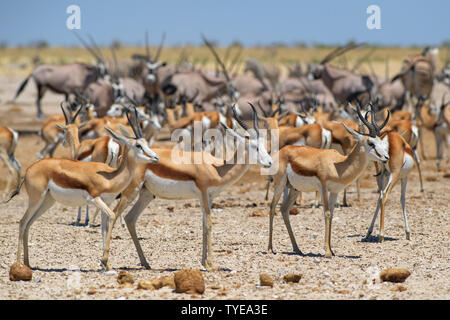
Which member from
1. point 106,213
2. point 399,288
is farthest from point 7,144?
point 399,288

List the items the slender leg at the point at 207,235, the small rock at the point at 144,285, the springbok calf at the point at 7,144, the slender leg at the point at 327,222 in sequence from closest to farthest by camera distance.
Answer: the small rock at the point at 144,285, the slender leg at the point at 207,235, the slender leg at the point at 327,222, the springbok calf at the point at 7,144

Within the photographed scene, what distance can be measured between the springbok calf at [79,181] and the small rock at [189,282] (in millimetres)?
1126

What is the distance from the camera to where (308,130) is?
41.6 feet

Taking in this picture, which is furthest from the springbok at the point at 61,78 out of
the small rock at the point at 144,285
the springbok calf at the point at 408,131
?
the small rock at the point at 144,285

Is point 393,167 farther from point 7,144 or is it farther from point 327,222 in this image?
point 7,144

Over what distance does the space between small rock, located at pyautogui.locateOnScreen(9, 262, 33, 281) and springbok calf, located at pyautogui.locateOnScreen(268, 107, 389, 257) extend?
3.08 m

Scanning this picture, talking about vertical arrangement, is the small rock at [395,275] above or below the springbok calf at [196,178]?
below

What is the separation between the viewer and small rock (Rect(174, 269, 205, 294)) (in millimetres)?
6777

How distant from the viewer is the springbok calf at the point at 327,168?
872cm

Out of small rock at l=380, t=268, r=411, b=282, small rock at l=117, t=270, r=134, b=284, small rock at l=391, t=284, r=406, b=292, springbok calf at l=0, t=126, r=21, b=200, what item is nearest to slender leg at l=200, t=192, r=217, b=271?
small rock at l=117, t=270, r=134, b=284

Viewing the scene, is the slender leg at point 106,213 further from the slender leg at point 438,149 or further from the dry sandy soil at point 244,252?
the slender leg at point 438,149

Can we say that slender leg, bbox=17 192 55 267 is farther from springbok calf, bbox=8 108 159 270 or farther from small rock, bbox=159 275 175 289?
small rock, bbox=159 275 175 289

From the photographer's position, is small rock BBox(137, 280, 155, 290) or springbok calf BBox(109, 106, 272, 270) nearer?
small rock BBox(137, 280, 155, 290)
